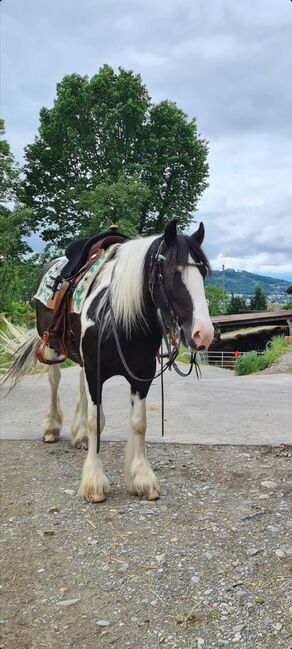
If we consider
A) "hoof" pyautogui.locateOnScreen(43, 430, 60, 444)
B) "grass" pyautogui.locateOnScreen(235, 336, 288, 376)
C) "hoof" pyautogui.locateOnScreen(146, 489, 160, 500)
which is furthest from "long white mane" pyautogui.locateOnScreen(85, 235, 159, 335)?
"grass" pyautogui.locateOnScreen(235, 336, 288, 376)

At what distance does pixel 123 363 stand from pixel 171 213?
22.4 meters

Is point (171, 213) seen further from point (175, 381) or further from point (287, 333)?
point (175, 381)

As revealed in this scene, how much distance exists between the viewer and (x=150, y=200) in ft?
78.9

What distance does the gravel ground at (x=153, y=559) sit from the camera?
215 cm

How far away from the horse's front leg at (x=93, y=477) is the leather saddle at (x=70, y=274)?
0.92 m

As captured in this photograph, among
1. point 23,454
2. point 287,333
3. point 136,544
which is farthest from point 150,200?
point 136,544

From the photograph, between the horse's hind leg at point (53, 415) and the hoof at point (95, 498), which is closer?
the hoof at point (95, 498)

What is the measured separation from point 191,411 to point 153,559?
372 cm

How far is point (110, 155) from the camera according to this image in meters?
23.2

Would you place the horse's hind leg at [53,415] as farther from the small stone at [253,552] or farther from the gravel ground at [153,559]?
the small stone at [253,552]

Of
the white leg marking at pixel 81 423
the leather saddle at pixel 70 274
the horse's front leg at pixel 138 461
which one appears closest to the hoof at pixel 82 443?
the white leg marking at pixel 81 423

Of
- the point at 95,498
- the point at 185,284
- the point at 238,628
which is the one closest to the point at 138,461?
the point at 95,498

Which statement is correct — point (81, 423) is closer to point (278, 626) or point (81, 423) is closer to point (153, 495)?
point (153, 495)

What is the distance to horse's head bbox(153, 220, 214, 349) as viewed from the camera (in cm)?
284
